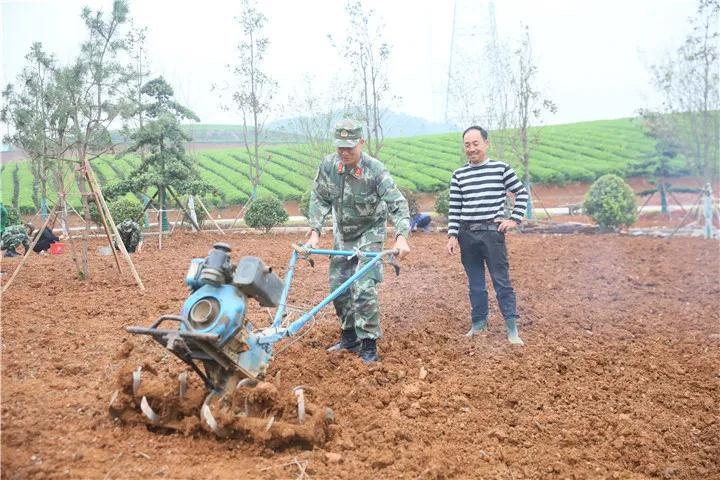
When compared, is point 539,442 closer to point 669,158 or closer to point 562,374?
point 562,374

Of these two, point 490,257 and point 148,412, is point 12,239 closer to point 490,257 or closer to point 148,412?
point 490,257

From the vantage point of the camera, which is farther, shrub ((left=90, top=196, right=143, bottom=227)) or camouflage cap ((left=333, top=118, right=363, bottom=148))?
shrub ((left=90, top=196, right=143, bottom=227))

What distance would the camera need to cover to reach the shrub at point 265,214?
14289 mm

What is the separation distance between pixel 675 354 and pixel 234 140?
30534 mm

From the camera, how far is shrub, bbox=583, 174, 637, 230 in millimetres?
13070

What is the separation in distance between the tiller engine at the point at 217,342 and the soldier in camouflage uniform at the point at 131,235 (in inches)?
335

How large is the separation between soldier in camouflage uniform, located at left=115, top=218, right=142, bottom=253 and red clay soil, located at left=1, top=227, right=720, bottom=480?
3.86 metres

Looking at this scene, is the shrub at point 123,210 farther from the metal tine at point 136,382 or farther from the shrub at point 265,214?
the metal tine at point 136,382

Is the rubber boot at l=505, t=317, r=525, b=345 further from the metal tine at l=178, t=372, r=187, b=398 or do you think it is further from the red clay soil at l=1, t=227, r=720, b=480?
the metal tine at l=178, t=372, r=187, b=398

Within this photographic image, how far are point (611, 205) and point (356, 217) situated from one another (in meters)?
9.94

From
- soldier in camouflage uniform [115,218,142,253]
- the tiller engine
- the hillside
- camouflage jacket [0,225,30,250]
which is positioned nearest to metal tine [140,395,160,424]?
the tiller engine

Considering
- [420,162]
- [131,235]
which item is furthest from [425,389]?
[420,162]

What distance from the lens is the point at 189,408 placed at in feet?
10.0

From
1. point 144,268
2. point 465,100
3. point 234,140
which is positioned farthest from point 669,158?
point 144,268
